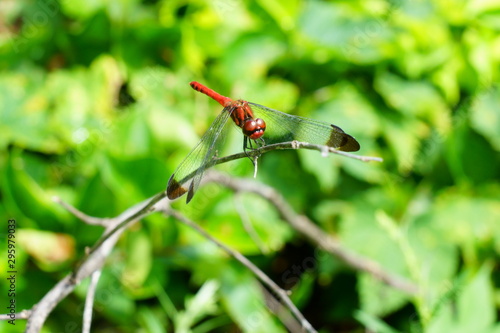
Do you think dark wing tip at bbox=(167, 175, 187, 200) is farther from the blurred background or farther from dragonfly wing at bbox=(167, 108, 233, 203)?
→ the blurred background

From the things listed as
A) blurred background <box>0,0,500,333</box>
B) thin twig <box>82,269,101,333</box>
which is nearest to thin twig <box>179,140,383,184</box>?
thin twig <box>82,269,101,333</box>

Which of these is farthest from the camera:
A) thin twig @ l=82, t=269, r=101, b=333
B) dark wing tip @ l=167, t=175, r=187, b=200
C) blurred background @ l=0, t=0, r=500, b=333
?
blurred background @ l=0, t=0, r=500, b=333

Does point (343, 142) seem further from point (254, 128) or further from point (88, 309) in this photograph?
point (88, 309)

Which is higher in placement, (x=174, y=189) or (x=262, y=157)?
(x=262, y=157)

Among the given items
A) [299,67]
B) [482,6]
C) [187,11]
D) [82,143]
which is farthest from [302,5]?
[82,143]

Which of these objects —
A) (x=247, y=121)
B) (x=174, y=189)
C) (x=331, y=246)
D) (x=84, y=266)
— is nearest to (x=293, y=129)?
(x=247, y=121)

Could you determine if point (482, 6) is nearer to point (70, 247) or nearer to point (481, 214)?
point (481, 214)

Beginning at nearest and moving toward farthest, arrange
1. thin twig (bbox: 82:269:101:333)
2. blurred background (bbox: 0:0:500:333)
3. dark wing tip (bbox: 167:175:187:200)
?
dark wing tip (bbox: 167:175:187:200) < thin twig (bbox: 82:269:101:333) < blurred background (bbox: 0:0:500:333)
